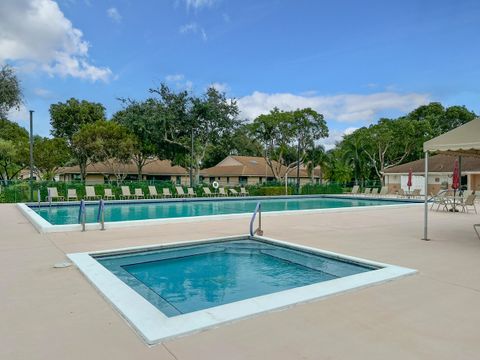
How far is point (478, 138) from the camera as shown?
7.07 metres

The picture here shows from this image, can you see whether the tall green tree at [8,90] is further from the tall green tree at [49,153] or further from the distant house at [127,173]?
the distant house at [127,173]

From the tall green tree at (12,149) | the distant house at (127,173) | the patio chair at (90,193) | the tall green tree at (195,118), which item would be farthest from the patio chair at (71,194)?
the distant house at (127,173)

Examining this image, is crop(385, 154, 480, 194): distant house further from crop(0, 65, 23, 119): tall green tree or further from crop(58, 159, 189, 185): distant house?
crop(0, 65, 23, 119): tall green tree

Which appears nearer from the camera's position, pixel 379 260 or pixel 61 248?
pixel 379 260

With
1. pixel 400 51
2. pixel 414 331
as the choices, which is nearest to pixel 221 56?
pixel 400 51

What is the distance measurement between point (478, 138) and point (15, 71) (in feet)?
54.6

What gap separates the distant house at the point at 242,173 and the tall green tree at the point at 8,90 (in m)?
27.9

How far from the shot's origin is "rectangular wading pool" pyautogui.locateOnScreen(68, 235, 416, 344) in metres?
3.81

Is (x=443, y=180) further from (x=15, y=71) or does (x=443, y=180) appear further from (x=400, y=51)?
(x=15, y=71)

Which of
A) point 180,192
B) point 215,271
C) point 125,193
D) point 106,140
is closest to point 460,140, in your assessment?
point 215,271

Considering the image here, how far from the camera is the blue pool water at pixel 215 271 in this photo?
17.8ft

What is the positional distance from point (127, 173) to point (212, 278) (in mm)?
35450

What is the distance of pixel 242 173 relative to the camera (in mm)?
43625

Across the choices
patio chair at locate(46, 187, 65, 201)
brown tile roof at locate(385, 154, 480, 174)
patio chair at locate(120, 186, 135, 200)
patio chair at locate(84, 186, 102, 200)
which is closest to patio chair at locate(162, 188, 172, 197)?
patio chair at locate(120, 186, 135, 200)
